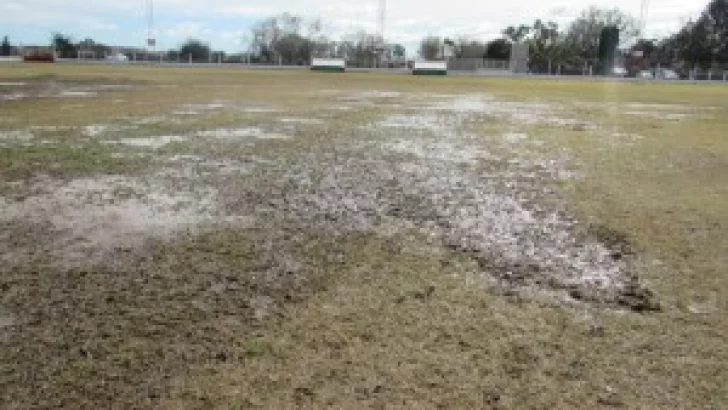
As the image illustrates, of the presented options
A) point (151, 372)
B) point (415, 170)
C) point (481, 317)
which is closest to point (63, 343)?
point (151, 372)

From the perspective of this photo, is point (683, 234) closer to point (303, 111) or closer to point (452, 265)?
point (452, 265)

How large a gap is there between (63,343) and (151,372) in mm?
553

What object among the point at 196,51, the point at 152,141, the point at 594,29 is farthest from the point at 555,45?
the point at 152,141

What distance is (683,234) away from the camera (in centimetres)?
514

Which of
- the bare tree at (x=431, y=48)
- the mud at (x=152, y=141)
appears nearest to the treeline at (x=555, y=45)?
the bare tree at (x=431, y=48)

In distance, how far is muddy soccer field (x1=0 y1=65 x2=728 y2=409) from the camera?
2.82 meters

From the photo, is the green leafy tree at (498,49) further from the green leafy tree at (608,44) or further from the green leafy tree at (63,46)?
the green leafy tree at (63,46)

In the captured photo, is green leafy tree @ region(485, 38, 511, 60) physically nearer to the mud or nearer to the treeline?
the treeline

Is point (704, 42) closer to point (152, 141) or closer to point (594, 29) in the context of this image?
point (594, 29)

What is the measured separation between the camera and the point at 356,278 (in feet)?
13.4

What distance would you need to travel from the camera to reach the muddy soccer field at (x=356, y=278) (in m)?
2.82

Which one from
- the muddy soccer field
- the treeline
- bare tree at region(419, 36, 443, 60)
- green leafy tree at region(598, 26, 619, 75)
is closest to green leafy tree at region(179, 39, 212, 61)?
the treeline

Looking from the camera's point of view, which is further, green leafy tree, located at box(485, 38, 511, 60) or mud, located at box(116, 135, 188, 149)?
green leafy tree, located at box(485, 38, 511, 60)

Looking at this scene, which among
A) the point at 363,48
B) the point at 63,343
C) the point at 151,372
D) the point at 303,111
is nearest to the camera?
the point at 151,372
